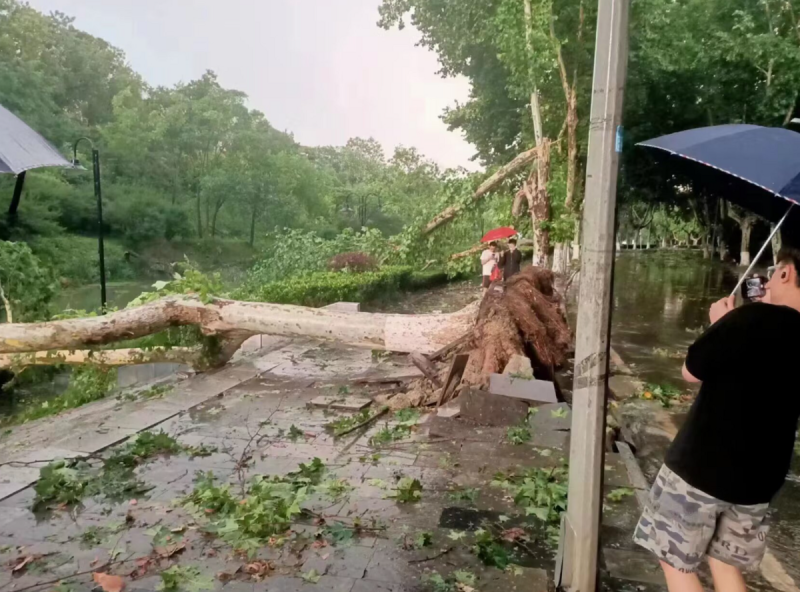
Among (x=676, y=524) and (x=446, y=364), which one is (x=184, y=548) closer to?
(x=676, y=524)

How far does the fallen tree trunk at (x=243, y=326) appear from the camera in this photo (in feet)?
24.8

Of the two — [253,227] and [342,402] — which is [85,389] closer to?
[342,402]

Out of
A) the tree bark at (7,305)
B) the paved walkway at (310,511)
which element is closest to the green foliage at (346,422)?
the paved walkway at (310,511)

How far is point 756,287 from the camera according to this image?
7.95ft

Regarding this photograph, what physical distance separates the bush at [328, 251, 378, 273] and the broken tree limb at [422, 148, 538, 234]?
2.41 metres

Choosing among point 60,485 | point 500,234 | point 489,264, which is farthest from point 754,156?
point 489,264

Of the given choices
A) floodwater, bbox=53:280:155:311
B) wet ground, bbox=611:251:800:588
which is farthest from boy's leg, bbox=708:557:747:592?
floodwater, bbox=53:280:155:311

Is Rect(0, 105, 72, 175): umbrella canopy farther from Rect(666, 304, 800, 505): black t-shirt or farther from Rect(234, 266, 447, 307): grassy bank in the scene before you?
Rect(234, 266, 447, 307): grassy bank

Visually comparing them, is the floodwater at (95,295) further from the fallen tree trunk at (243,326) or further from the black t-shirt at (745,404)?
the black t-shirt at (745,404)

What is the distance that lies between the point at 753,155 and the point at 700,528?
1474 millimetres

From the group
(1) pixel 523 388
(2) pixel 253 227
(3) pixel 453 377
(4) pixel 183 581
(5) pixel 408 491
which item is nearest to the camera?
(4) pixel 183 581

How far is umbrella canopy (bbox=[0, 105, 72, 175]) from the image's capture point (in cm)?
327

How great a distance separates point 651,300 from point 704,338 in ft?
57.9

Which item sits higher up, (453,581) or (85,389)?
(453,581)
